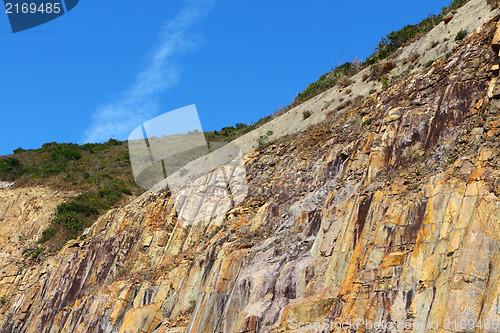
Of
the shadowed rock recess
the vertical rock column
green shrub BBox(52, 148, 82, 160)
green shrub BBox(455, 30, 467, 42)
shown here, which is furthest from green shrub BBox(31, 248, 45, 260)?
the vertical rock column

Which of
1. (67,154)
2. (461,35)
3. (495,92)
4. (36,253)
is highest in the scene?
(67,154)

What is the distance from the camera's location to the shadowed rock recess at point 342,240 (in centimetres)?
1057

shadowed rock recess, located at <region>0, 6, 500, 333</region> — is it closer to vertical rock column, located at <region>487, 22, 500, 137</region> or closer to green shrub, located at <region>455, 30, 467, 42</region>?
vertical rock column, located at <region>487, 22, 500, 137</region>

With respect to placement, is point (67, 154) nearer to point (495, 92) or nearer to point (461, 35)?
point (461, 35)

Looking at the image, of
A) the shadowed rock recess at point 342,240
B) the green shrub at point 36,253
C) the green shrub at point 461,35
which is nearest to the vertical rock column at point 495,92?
the shadowed rock recess at point 342,240

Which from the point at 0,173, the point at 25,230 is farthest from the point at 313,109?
the point at 0,173

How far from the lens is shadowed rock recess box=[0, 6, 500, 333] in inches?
416

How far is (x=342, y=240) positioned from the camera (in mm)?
13773

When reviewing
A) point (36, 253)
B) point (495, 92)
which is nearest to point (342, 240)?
point (495, 92)

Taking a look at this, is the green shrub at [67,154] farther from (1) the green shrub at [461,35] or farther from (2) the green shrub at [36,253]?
(1) the green shrub at [461,35]

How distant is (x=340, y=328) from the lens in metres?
11.4

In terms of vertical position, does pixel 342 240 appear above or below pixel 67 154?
below

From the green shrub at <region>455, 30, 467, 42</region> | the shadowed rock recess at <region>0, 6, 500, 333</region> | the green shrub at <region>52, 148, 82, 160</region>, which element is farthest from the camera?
the green shrub at <region>52, 148, 82, 160</region>

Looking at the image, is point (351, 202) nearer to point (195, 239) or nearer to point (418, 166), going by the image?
point (418, 166)
